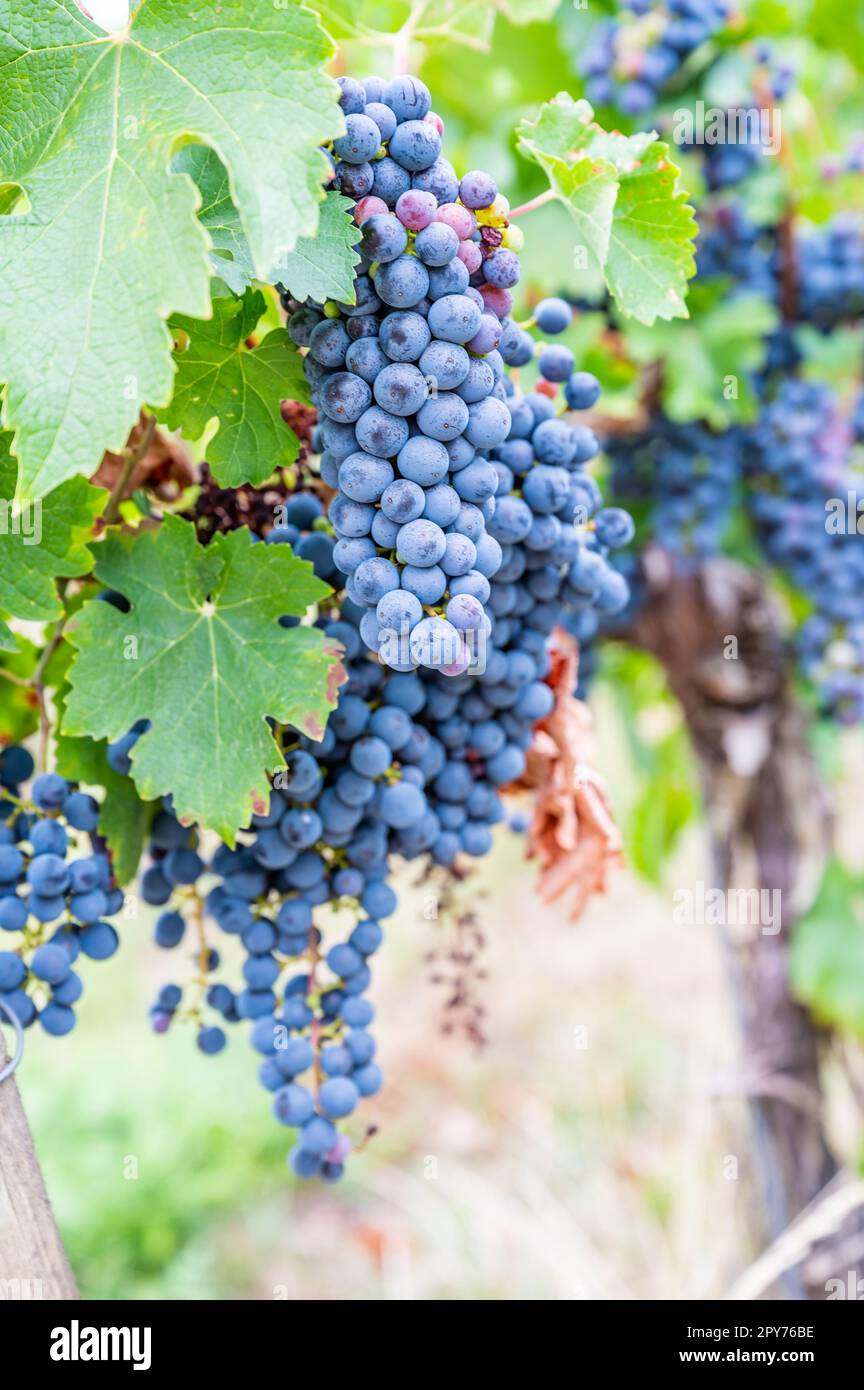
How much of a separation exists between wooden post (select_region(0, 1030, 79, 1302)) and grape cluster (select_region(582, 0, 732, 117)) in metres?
1.66

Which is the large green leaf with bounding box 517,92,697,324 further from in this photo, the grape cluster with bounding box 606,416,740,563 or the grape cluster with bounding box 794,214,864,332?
the grape cluster with bounding box 794,214,864,332

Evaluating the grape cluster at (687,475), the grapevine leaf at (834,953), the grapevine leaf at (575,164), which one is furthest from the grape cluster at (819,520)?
the grapevine leaf at (575,164)

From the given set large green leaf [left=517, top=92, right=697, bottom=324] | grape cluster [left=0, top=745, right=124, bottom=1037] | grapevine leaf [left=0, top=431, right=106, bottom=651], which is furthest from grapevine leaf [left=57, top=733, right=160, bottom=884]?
large green leaf [left=517, top=92, right=697, bottom=324]

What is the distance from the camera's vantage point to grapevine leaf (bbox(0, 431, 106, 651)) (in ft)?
2.85

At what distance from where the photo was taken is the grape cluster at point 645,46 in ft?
5.86

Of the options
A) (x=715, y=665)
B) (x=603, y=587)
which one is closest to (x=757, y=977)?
(x=715, y=665)

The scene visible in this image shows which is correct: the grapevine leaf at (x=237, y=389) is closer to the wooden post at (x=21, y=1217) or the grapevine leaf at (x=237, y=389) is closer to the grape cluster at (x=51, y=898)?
the grape cluster at (x=51, y=898)

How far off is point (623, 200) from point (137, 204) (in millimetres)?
380

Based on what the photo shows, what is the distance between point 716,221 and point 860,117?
0.79 meters

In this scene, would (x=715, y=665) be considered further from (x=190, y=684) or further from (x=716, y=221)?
(x=190, y=684)

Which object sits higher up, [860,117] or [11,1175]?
[860,117]

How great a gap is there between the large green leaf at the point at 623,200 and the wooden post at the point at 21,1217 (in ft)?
2.38

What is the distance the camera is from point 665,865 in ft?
8.77

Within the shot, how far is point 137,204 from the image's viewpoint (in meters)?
0.71
